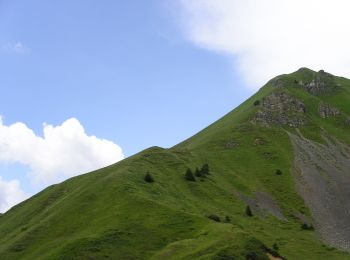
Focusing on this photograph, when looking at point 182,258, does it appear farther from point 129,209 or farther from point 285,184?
point 285,184

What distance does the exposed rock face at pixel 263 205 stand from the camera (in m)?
93.5

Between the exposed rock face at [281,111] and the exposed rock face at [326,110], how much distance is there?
27.3 ft

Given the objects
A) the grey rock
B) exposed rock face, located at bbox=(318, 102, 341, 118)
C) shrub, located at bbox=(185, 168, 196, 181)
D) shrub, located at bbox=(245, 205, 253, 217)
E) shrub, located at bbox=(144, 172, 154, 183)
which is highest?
exposed rock face, located at bbox=(318, 102, 341, 118)

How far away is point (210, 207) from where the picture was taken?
86.2m

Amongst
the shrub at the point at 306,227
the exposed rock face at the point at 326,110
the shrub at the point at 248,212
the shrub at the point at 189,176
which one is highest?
the exposed rock face at the point at 326,110

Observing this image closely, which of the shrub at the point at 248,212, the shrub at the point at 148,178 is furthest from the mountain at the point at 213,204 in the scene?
the shrub at the point at 148,178

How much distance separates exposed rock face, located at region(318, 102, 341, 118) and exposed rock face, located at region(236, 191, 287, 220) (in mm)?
75758

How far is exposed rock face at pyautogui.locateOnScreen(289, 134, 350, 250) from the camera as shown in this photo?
89919mm

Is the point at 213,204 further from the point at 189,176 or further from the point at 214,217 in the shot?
the point at 214,217

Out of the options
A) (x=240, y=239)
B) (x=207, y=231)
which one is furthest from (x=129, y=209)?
(x=240, y=239)

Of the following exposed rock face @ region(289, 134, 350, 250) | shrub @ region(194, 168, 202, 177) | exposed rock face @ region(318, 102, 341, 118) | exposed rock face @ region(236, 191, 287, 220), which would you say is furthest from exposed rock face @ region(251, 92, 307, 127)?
shrub @ region(194, 168, 202, 177)

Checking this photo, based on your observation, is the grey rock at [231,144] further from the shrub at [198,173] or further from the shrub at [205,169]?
the shrub at [198,173]

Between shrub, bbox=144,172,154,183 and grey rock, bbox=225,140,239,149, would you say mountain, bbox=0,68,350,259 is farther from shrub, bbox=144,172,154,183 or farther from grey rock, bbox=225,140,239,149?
shrub, bbox=144,172,154,183

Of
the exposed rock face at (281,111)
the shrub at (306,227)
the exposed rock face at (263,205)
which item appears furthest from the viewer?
the exposed rock face at (281,111)
